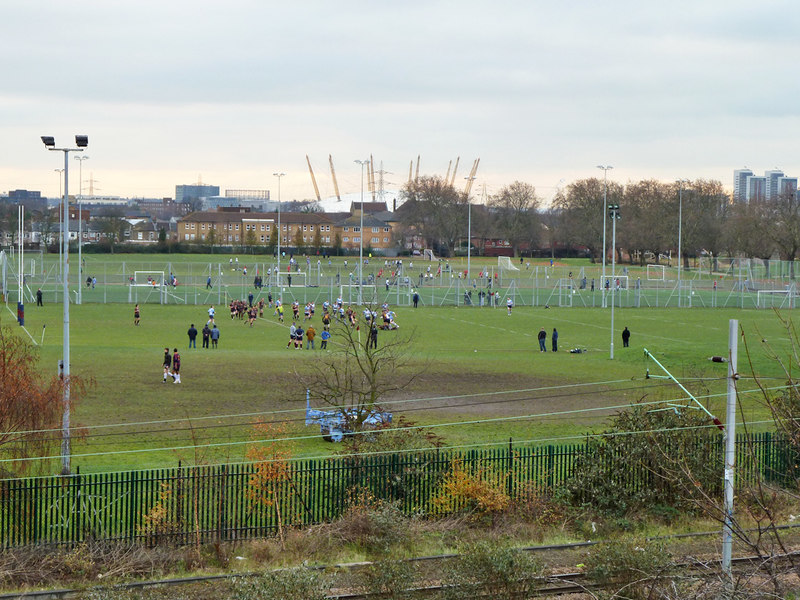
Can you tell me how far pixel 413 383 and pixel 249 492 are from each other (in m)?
15.3

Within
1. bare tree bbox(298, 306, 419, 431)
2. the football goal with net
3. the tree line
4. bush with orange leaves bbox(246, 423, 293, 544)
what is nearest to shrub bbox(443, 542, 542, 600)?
bush with orange leaves bbox(246, 423, 293, 544)

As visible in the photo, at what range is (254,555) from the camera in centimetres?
1560

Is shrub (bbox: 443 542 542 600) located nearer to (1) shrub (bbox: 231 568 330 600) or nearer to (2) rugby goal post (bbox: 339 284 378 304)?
(1) shrub (bbox: 231 568 330 600)

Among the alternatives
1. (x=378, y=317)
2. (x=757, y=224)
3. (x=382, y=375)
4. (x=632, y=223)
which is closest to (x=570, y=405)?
(x=382, y=375)

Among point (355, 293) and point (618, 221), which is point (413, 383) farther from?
point (618, 221)

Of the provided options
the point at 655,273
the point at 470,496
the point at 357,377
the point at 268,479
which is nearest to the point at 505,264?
the point at 655,273

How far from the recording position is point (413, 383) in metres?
31.8

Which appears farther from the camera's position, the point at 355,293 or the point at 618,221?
the point at 618,221

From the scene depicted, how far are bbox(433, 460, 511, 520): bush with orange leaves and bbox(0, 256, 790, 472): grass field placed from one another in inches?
162

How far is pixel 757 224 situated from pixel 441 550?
98075mm

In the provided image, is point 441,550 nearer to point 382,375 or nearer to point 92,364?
point 382,375

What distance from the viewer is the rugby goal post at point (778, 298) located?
7359 cm

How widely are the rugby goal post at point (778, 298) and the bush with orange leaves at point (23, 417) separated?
63.0 m

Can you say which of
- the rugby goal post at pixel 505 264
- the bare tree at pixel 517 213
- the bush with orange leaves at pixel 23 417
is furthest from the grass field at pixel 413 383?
the bare tree at pixel 517 213
